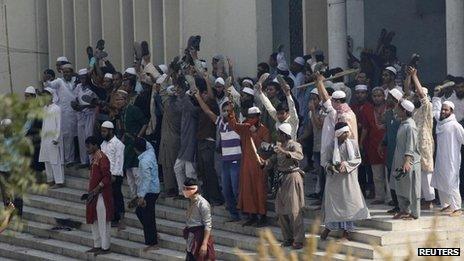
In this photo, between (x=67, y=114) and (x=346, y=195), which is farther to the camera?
(x=67, y=114)

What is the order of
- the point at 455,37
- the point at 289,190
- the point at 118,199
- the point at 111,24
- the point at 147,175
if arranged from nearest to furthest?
the point at 289,190 < the point at 147,175 < the point at 455,37 < the point at 118,199 < the point at 111,24

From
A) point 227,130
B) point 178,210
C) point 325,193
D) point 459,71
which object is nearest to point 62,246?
point 178,210

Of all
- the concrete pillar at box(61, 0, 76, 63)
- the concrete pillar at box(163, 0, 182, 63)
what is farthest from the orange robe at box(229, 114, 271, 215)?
the concrete pillar at box(61, 0, 76, 63)

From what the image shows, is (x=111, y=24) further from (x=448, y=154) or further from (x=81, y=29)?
(x=448, y=154)

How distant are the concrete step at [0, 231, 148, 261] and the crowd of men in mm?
198

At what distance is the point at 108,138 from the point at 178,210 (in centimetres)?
137

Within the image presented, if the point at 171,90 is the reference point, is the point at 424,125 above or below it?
below

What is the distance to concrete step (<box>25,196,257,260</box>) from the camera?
1781 cm

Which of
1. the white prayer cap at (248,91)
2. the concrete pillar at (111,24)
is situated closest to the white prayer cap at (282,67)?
the white prayer cap at (248,91)

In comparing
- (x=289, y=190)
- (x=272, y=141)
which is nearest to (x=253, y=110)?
(x=272, y=141)

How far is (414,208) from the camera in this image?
16.7 metres

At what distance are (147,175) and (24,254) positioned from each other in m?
2.91

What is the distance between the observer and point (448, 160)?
17.1 metres

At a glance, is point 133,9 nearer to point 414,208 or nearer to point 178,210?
point 178,210
